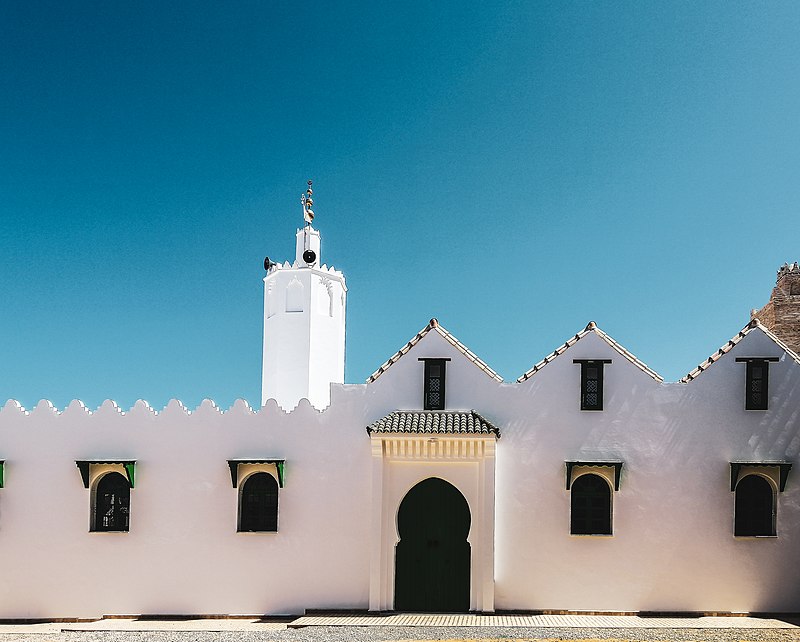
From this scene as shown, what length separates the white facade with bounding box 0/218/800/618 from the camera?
15.8m

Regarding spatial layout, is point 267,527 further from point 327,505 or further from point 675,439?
point 675,439

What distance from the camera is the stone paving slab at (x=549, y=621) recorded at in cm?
1436

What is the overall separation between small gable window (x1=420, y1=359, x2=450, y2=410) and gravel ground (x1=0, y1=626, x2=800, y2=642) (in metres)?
4.54

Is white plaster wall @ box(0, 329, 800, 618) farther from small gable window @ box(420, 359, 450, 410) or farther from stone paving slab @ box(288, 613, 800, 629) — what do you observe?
stone paving slab @ box(288, 613, 800, 629)

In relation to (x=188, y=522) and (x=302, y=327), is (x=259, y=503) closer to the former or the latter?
(x=188, y=522)

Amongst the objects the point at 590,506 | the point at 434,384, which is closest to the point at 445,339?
the point at 434,384

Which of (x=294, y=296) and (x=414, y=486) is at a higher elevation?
(x=294, y=296)

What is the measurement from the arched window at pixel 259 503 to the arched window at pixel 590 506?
19.7 feet

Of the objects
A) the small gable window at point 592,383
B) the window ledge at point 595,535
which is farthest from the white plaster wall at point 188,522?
the small gable window at point 592,383

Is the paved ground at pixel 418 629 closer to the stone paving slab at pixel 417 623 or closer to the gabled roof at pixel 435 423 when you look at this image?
the stone paving slab at pixel 417 623

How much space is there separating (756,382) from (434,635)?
8.17m

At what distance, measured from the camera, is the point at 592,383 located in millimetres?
16469

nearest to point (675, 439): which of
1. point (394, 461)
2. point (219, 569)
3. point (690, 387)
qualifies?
point (690, 387)

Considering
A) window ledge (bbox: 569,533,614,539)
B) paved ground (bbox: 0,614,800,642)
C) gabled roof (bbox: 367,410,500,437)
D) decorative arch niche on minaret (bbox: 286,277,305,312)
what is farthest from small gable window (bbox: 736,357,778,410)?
decorative arch niche on minaret (bbox: 286,277,305,312)
